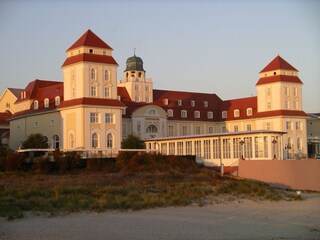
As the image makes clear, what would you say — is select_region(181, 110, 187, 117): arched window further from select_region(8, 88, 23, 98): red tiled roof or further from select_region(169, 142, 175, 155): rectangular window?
select_region(8, 88, 23, 98): red tiled roof

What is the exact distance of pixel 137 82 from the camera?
79312 mm

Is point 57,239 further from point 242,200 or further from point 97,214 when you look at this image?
point 242,200

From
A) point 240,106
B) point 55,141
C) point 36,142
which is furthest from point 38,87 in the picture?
point 240,106

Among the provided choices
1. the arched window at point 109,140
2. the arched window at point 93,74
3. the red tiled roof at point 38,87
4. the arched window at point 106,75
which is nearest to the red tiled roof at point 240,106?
the arched window at point 109,140

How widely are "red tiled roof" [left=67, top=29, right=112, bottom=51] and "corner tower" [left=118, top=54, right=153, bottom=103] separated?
48.5ft

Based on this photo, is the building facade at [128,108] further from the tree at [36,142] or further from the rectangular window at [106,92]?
the tree at [36,142]

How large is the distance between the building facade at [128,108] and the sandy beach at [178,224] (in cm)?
2728

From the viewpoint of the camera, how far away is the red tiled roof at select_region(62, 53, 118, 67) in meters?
62.4

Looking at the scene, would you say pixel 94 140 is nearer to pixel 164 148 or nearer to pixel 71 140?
pixel 71 140

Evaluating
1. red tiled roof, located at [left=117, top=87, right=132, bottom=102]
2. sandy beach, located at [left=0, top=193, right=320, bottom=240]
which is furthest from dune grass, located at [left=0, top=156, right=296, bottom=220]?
red tiled roof, located at [left=117, top=87, right=132, bottom=102]

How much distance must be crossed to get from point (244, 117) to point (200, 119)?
6.66 metres

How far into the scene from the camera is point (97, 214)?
23484mm

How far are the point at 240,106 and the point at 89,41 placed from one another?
29.8 meters

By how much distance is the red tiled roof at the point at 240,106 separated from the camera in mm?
82312
